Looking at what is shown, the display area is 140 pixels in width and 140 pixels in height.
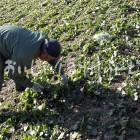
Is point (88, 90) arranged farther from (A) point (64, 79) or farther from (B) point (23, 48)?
(B) point (23, 48)

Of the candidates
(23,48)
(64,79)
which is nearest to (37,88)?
(64,79)

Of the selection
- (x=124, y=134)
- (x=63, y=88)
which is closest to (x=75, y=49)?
(x=63, y=88)

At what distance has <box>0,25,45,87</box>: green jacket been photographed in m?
7.34

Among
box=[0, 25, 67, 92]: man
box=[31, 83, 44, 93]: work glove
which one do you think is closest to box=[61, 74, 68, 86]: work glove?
box=[31, 83, 44, 93]: work glove

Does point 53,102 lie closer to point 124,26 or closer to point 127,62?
point 127,62

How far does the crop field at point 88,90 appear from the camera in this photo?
7.33m

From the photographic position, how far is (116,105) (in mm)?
7617

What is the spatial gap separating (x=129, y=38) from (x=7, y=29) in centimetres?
349

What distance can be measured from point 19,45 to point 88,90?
1760 mm

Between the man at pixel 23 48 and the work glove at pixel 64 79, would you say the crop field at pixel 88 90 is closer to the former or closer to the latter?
the work glove at pixel 64 79

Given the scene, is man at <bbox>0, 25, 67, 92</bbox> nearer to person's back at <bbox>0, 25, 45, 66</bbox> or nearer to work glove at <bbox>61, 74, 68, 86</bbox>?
person's back at <bbox>0, 25, 45, 66</bbox>

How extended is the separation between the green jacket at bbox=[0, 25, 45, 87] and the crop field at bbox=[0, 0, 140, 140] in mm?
949

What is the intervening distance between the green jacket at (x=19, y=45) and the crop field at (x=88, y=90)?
95 centimetres

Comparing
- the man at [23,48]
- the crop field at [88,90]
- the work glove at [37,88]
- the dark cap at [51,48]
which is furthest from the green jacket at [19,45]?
the crop field at [88,90]
